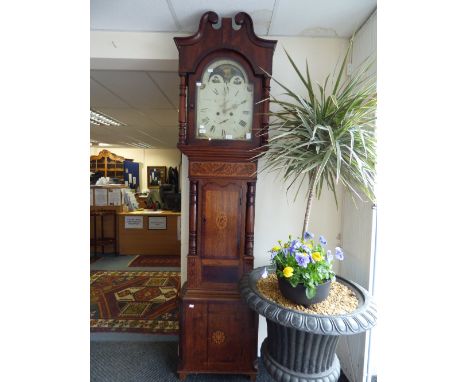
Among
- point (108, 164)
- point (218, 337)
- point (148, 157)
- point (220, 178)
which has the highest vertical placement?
point (148, 157)

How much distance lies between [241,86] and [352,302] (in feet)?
4.80

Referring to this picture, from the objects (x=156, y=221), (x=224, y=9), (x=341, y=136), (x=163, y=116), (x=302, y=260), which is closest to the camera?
(x=302, y=260)

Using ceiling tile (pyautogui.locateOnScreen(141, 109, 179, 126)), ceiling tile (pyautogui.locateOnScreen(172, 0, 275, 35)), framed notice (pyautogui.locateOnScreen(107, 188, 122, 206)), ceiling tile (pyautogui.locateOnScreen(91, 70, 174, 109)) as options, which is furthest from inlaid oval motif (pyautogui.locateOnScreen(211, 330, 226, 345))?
framed notice (pyautogui.locateOnScreen(107, 188, 122, 206))

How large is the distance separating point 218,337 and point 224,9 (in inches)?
86.9

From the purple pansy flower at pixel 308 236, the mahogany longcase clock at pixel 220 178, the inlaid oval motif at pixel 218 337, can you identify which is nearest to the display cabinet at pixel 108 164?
the mahogany longcase clock at pixel 220 178

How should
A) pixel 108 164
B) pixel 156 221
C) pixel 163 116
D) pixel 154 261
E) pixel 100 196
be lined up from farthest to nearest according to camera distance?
pixel 108 164
pixel 156 221
pixel 100 196
pixel 154 261
pixel 163 116

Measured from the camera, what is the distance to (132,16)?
1.64 m

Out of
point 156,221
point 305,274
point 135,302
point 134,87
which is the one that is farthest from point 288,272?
point 156,221

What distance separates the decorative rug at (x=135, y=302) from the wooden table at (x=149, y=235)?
0.77 metres

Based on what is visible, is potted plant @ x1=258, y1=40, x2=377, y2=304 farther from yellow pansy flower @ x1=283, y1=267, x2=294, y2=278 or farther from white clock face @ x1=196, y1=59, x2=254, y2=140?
white clock face @ x1=196, y1=59, x2=254, y2=140

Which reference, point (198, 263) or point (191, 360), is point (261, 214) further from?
point (191, 360)

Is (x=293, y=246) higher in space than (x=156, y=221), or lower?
higher

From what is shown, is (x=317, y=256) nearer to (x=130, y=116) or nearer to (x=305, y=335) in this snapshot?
(x=305, y=335)
